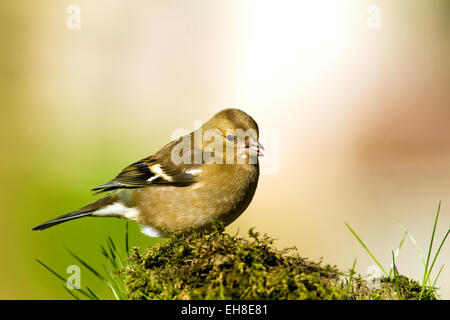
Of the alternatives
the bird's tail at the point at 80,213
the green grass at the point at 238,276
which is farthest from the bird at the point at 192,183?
the green grass at the point at 238,276

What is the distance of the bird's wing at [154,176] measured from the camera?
14.2 feet

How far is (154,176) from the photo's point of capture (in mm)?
4438

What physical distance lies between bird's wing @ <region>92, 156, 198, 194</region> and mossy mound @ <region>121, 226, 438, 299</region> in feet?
5.40

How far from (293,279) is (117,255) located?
1.38 meters

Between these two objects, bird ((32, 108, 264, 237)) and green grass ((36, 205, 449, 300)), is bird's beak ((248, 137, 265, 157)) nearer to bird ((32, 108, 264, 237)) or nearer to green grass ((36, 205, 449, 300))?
bird ((32, 108, 264, 237))

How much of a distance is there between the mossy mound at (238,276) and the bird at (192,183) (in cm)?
143

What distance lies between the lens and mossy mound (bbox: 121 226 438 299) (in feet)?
6.91

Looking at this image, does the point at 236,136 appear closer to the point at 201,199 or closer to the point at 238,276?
the point at 201,199

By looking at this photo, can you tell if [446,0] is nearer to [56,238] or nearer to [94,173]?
[94,173]

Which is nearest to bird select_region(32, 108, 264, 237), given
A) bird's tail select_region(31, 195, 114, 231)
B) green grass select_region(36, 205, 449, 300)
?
bird's tail select_region(31, 195, 114, 231)

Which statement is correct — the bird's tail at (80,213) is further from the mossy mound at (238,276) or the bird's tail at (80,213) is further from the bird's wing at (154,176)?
the mossy mound at (238,276)
